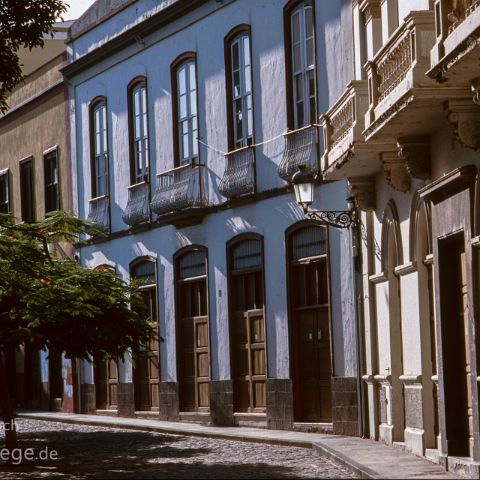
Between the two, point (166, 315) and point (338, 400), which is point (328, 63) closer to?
point (338, 400)

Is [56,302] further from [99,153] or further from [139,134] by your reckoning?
[99,153]

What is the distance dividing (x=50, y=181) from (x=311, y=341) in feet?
42.2

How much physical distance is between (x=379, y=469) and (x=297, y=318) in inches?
323

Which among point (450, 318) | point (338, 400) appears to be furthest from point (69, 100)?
point (450, 318)

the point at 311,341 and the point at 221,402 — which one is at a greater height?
the point at 311,341

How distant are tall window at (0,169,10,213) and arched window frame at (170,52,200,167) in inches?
421

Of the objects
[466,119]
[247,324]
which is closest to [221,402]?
[247,324]

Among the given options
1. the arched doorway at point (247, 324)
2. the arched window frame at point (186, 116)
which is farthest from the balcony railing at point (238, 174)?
the arched window frame at point (186, 116)

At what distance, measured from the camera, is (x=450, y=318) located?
48.5 ft

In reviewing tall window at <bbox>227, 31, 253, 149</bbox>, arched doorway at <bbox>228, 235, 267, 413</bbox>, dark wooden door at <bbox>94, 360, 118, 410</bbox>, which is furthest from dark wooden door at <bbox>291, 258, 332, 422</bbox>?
dark wooden door at <bbox>94, 360, 118, 410</bbox>

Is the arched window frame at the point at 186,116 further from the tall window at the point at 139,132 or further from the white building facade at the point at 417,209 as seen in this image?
the white building facade at the point at 417,209

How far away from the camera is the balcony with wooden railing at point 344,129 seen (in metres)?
17.3

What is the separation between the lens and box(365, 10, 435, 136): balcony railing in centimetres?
1369

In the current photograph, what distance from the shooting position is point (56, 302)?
16.2 metres
